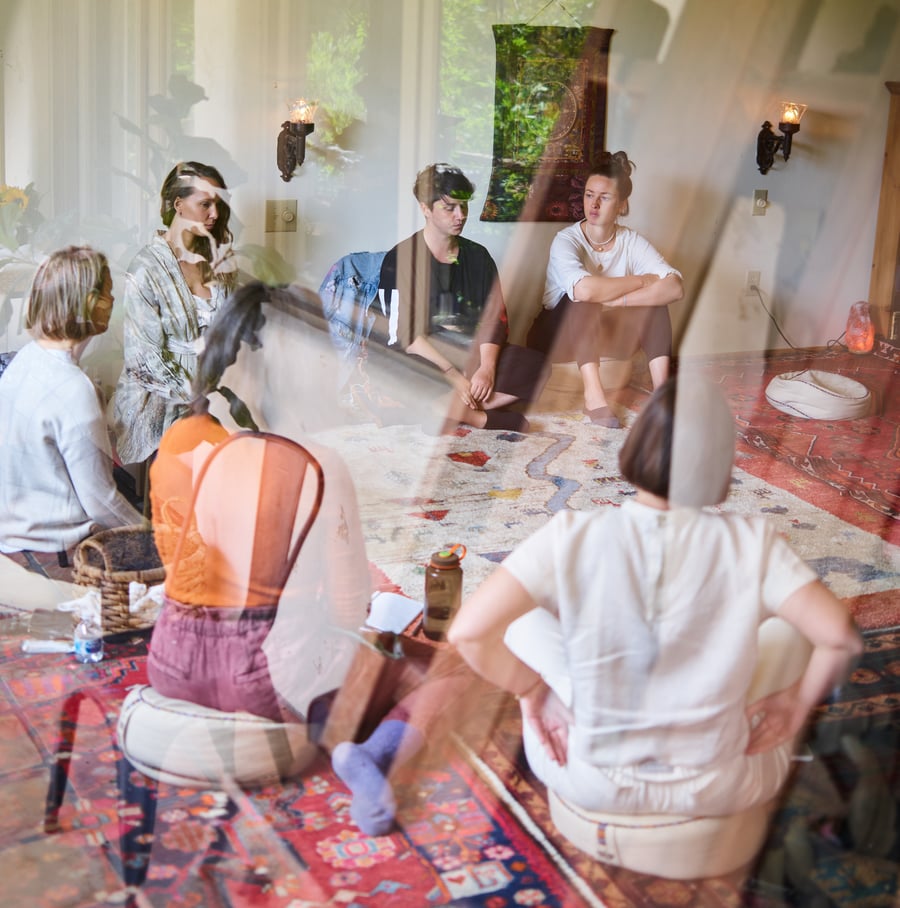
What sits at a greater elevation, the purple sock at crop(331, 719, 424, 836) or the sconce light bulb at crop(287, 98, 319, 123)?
the sconce light bulb at crop(287, 98, 319, 123)

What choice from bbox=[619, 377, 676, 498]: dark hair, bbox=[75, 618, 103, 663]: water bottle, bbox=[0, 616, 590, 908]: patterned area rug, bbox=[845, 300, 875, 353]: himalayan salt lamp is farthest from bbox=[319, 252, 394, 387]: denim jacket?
bbox=[619, 377, 676, 498]: dark hair

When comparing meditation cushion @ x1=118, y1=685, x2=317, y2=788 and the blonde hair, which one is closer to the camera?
meditation cushion @ x1=118, y1=685, x2=317, y2=788

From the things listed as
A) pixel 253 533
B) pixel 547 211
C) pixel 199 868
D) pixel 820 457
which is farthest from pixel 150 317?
pixel 547 211

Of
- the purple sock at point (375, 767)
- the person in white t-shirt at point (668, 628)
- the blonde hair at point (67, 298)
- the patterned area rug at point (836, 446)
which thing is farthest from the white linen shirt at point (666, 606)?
the blonde hair at point (67, 298)

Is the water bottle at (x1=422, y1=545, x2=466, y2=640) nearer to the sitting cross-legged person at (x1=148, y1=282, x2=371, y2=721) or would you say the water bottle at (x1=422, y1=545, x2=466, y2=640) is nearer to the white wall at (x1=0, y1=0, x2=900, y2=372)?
the sitting cross-legged person at (x1=148, y1=282, x2=371, y2=721)

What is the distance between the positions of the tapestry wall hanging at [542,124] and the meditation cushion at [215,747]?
1.57 m

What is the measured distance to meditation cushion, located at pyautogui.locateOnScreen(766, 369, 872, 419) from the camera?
1479 millimetres

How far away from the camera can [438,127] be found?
A: 90.9 inches

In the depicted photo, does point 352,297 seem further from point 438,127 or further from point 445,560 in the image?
point 445,560

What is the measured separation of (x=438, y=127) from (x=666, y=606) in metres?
1.67

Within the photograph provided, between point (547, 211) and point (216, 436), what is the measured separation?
1626 millimetres

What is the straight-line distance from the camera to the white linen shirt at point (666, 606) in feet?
→ 2.73

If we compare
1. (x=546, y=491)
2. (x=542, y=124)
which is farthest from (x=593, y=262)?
(x=542, y=124)

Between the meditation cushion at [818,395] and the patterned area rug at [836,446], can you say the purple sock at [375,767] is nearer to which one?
the patterned area rug at [836,446]
